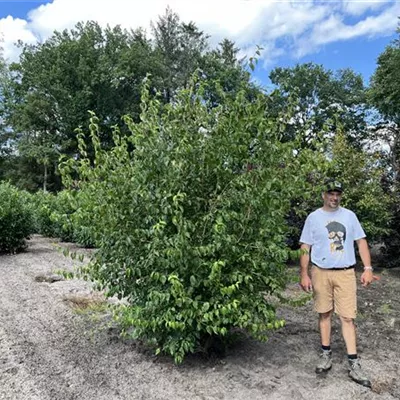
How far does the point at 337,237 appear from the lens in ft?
10.2

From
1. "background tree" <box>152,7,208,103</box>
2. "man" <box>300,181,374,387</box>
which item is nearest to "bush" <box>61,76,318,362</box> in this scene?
"man" <box>300,181,374,387</box>

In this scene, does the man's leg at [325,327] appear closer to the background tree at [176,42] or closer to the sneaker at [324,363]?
the sneaker at [324,363]

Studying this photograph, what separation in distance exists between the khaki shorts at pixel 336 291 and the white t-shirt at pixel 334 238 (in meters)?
0.07

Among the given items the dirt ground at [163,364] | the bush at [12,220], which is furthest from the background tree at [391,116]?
the bush at [12,220]

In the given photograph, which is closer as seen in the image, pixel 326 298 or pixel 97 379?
pixel 97 379

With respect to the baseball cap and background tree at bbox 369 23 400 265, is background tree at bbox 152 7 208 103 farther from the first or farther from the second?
the baseball cap

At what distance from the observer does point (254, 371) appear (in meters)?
3.03

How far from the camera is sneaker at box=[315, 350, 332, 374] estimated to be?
3002 mm

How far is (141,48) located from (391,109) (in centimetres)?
2307

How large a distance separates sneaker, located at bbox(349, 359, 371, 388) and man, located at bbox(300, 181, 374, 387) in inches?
5.6

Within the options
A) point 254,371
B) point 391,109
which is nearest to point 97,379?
point 254,371

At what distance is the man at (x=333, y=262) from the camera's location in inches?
121

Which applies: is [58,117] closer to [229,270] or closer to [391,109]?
[391,109]

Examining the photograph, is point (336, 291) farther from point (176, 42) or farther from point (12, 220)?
point (176, 42)
